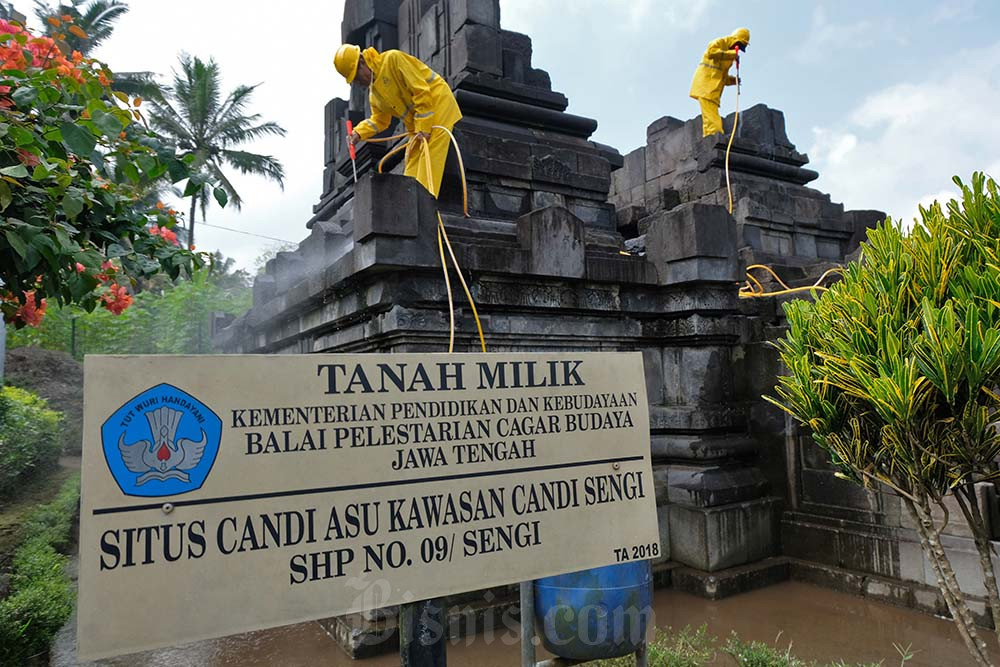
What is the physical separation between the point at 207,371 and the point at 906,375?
2.56 m

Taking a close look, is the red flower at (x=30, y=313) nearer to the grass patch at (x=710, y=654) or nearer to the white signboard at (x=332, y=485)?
the white signboard at (x=332, y=485)

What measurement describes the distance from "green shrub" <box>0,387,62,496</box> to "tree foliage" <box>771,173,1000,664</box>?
809cm

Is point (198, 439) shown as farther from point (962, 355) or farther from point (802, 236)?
point (802, 236)

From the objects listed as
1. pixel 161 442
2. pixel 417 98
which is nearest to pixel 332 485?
pixel 161 442

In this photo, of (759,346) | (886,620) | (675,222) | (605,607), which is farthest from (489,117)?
(886,620)

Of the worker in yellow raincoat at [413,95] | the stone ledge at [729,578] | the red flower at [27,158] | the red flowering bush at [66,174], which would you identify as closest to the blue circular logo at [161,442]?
the red flowering bush at [66,174]

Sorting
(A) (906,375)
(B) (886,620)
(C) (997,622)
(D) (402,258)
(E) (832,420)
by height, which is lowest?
(B) (886,620)

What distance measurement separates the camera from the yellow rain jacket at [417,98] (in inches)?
199

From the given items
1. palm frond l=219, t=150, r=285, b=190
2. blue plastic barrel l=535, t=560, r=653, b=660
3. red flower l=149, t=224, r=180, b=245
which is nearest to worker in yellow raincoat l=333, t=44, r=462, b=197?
red flower l=149, t=224, r=180, b=245

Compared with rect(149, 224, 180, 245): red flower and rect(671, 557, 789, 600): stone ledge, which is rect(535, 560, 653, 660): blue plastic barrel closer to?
rect(671, 557, 789, 600): stone ledge

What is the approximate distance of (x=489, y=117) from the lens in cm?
589

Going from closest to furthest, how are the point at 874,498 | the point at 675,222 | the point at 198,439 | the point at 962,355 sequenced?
1. the point at 198,439
2. the point at 962,355
3. the point at 874,498
4. the point at 675,222

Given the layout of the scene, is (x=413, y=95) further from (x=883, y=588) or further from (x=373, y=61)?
(x=883, y=588)

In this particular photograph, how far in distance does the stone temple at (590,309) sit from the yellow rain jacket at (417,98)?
233 mm
